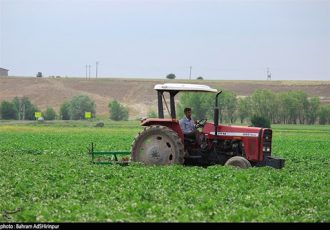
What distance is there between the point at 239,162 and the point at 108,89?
5326 inches

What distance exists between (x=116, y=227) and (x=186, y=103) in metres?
47.5

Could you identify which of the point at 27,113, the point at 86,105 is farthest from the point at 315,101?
the point at 27,113

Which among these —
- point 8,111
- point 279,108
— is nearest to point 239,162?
point 279,108

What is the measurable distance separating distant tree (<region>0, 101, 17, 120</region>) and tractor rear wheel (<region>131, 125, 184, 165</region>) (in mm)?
94836

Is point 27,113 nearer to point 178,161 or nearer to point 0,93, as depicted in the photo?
point 0,93

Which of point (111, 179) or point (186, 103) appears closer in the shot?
point (111, 179)

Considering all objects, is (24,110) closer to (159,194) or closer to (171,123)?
(171,123)

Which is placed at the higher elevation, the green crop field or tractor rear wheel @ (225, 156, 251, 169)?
tractor rear wheel @ (225, 156, 251, 169)

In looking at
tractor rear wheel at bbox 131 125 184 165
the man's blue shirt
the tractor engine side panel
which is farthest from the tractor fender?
the tractor engine side panel

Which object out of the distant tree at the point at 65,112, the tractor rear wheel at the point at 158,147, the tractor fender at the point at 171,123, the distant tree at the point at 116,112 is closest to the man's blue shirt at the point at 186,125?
the tractor fender at the point at 171,123

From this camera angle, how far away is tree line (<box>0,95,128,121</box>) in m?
112

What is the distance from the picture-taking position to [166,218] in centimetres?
1147

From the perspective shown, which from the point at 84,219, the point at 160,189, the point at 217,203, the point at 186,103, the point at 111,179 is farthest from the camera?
the point at 186,103

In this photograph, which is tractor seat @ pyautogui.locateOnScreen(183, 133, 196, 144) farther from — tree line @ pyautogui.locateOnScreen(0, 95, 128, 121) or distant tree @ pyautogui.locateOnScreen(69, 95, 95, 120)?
distant tree @ pyautogui.locateOnScreen(69, 95, 95, 120)
